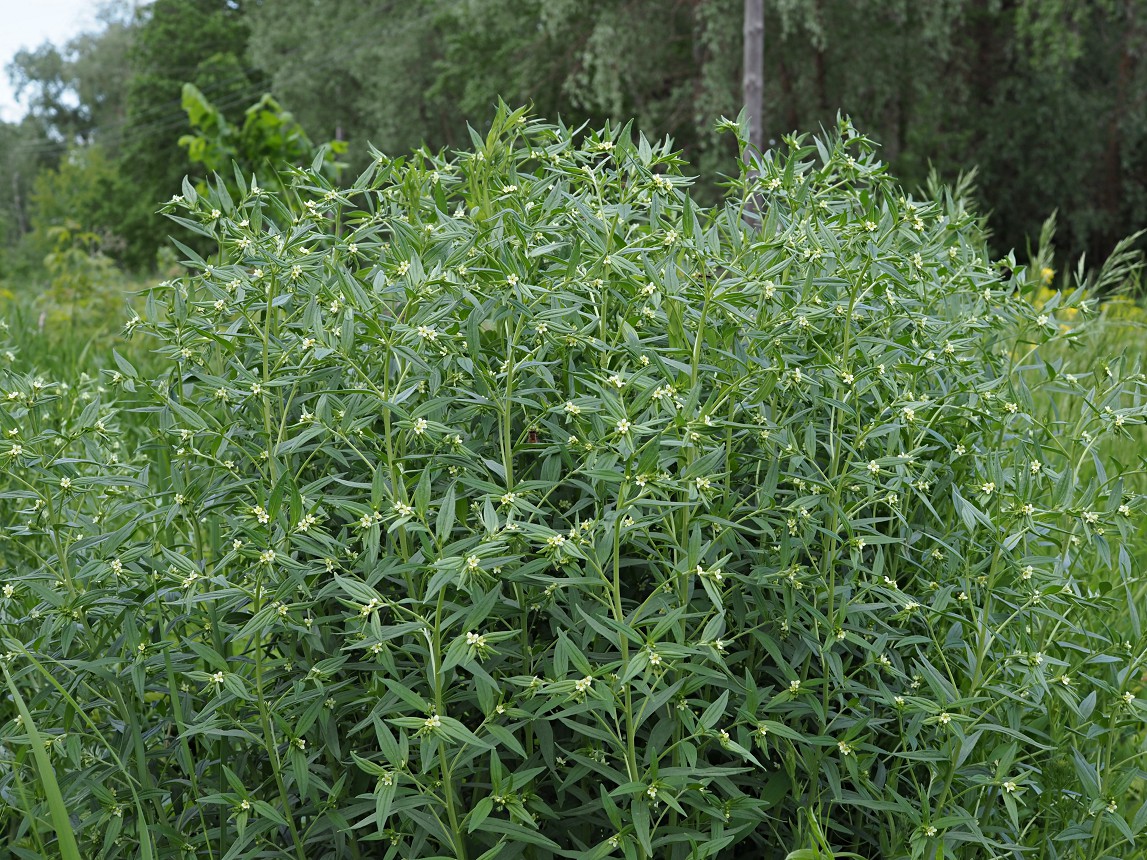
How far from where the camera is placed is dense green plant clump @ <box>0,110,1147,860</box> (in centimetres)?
156

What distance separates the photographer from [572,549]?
142 cm

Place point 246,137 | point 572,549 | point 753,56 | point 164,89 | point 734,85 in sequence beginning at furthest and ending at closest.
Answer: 1. point 164,89
2. point 734,85
3. point 246,137
4. point 753,56
5. point 572,549

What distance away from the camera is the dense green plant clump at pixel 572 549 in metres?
1.56

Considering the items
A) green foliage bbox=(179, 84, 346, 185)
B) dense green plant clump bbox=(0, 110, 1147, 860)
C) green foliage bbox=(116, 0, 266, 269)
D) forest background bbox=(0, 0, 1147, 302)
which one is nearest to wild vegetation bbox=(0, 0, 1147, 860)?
dense green plant clump bbox=(0, 110, 1147, 860)

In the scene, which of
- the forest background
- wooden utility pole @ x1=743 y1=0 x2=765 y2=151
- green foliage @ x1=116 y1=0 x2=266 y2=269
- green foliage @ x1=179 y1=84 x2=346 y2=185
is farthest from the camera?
green foliage @ x1=116 y1=0 x2=266 y2=269

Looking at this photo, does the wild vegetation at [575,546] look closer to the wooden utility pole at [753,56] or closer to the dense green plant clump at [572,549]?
the dense green plant clump at [572,549]

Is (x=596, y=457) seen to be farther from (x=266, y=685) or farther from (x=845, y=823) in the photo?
(x=845, y=823)

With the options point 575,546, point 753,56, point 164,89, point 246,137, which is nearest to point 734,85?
point 753,56

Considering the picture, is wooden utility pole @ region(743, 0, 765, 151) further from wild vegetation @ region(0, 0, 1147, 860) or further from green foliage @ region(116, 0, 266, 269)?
green foliage @ region(116, 0, 266, 269)

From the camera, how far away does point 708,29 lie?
14.8 m

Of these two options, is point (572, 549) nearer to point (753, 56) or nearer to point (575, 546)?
point (575, 546)

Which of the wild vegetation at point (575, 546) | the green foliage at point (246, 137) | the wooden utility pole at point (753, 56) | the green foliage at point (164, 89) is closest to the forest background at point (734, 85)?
the green foliage at point (246, 137)

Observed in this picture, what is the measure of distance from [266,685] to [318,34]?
2694cm

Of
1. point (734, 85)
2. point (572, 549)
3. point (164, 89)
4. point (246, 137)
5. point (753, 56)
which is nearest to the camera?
point (572, 549)
